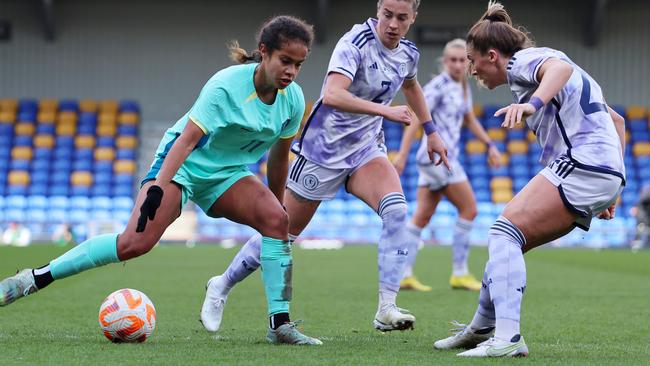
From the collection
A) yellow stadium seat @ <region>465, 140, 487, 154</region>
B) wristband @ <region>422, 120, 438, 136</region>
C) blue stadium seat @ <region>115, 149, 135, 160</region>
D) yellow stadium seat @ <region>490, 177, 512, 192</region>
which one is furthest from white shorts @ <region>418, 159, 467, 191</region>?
blue stadium seat @ <region>115, 149, 135, 160</region>

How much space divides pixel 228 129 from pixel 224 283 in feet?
4.70

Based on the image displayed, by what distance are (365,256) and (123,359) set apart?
1310 cm

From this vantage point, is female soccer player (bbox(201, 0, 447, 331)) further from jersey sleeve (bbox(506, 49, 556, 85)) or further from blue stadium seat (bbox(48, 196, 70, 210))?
blue stadium seat (bbox(48, 196, 70, 210))

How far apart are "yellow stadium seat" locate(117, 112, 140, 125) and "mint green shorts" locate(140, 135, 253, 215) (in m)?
21.9

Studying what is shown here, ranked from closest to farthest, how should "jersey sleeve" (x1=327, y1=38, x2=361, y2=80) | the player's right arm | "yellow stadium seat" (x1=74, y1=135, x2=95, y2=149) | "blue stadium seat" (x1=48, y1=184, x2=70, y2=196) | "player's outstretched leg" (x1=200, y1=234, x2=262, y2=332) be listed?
the player's right arm
"jersey sleeve" (x1=327, y1=38, x2=361, y2=80)
"player's outstretched leg" (x1=200, y1=234, x2=262, y2=332)
"blue stadium seat" (x1=48, y1=184, x2=70, y2=196)
"yellow stadium seat" (x1=74, y1=135, x2=95, y2=149)

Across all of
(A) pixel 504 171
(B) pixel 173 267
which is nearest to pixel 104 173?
(A) pixel 504 171

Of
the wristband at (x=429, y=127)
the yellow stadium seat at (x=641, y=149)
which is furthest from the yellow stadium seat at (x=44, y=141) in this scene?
the wristband at (x=429, y=127)

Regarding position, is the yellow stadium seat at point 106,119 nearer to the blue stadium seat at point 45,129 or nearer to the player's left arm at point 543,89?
the blue stadium seat at point 45,129

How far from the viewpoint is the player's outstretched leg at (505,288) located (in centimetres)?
510

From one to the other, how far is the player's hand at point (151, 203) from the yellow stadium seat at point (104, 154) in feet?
70.9

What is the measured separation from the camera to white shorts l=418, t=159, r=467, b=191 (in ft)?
35.6

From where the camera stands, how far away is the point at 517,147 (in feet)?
89.1

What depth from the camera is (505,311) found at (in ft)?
16.8

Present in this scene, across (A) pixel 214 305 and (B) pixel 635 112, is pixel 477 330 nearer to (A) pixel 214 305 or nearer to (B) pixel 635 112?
(A) pixel 214 305
